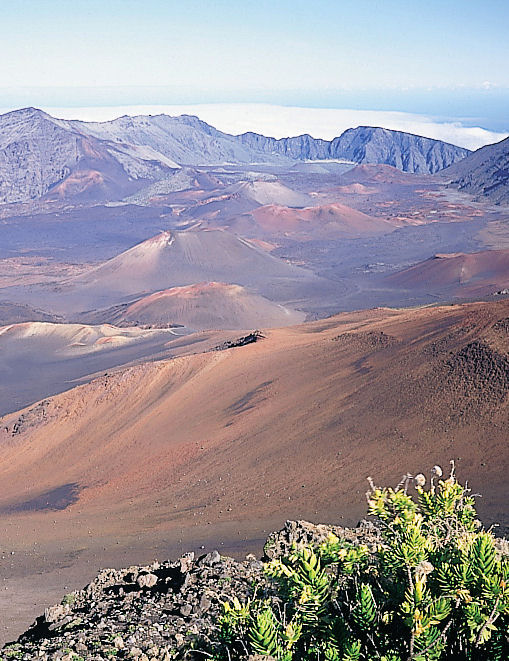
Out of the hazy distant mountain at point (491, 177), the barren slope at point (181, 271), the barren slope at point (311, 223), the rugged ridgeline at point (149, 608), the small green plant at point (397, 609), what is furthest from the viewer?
the hazy distant mountain at point (491, 177)

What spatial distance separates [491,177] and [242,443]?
552 ft

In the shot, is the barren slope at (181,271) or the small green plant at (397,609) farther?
the barren slope at (181,271)

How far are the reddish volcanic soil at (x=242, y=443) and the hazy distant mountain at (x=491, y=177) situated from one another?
465ft

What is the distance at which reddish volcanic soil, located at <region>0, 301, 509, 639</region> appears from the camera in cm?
1875

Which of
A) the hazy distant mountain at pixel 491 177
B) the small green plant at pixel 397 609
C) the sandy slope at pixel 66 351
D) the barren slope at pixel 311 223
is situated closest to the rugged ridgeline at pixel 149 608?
the small green plant at pixel 397 609

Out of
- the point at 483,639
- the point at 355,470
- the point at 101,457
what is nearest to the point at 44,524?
the point at 101,457

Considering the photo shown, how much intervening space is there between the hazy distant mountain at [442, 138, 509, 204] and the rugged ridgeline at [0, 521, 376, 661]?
158 metres

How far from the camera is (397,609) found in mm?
6605

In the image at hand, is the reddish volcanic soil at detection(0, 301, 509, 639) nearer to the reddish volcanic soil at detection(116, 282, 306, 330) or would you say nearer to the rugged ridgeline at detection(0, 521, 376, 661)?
the rugged ridgeline at detection(0, 521, 376, 661)

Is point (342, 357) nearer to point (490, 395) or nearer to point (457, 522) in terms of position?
point (490, 395)

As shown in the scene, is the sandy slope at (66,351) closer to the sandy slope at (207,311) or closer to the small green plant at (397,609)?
the sandy slope at (207,311)

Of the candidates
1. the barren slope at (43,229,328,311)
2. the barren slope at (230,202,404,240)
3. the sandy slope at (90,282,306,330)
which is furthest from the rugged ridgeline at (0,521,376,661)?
the barren slope at (230,202,404,240)

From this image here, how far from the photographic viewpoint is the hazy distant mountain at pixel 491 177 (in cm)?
16638

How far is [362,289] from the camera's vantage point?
285 feet
